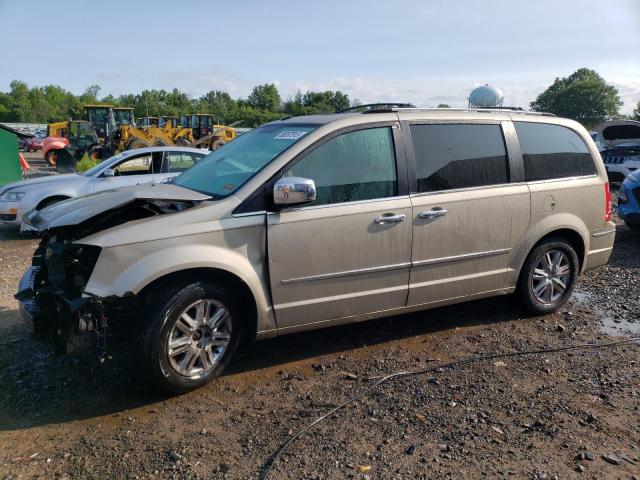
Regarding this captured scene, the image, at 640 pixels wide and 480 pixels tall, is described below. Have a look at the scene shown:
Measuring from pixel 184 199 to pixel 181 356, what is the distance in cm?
105

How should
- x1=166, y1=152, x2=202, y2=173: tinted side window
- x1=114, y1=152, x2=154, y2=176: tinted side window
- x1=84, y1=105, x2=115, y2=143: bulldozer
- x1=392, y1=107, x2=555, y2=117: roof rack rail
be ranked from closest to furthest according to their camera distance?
x1=392, y1=107, x2=555, y2=117: roof rack rail
x1=114, y1=152, x2=154, y2=176: tinted side window
x1=166, y1=152, x2=202, y2=173: tinted side window
x1=84, y1=105, x2=115, y2=143: bulldozer

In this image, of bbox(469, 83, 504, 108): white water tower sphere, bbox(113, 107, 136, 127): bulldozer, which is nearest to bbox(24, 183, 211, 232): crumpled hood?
bbox(469, 83, 504, 108): white water tower sphere

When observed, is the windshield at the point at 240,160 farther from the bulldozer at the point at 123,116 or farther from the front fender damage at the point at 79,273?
the bulldozer at the point at 123,116

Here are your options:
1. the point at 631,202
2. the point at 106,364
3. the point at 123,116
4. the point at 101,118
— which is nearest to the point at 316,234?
the point at 106,364

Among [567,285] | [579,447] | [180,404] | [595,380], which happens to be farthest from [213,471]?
[567,285]

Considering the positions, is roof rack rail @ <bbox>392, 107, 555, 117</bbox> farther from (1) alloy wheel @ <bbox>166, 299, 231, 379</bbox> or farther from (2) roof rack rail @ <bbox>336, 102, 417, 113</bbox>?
(1) alloy wheel @ <bbox>166, 299, 231, 379</bbox>

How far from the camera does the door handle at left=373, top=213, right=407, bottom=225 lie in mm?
3936

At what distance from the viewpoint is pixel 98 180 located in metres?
8.59

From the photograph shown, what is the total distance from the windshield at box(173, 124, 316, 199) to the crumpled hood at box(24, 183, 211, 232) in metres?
0.17

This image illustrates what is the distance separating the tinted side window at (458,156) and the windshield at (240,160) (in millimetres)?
946

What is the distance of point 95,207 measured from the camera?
11.5ft

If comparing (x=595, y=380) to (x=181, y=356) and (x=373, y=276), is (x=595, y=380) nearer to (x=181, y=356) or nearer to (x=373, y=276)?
(x=373, y=276)

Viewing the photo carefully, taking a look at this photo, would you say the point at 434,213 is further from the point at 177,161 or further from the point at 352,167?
the point at 177,161

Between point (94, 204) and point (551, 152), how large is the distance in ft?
13.1
